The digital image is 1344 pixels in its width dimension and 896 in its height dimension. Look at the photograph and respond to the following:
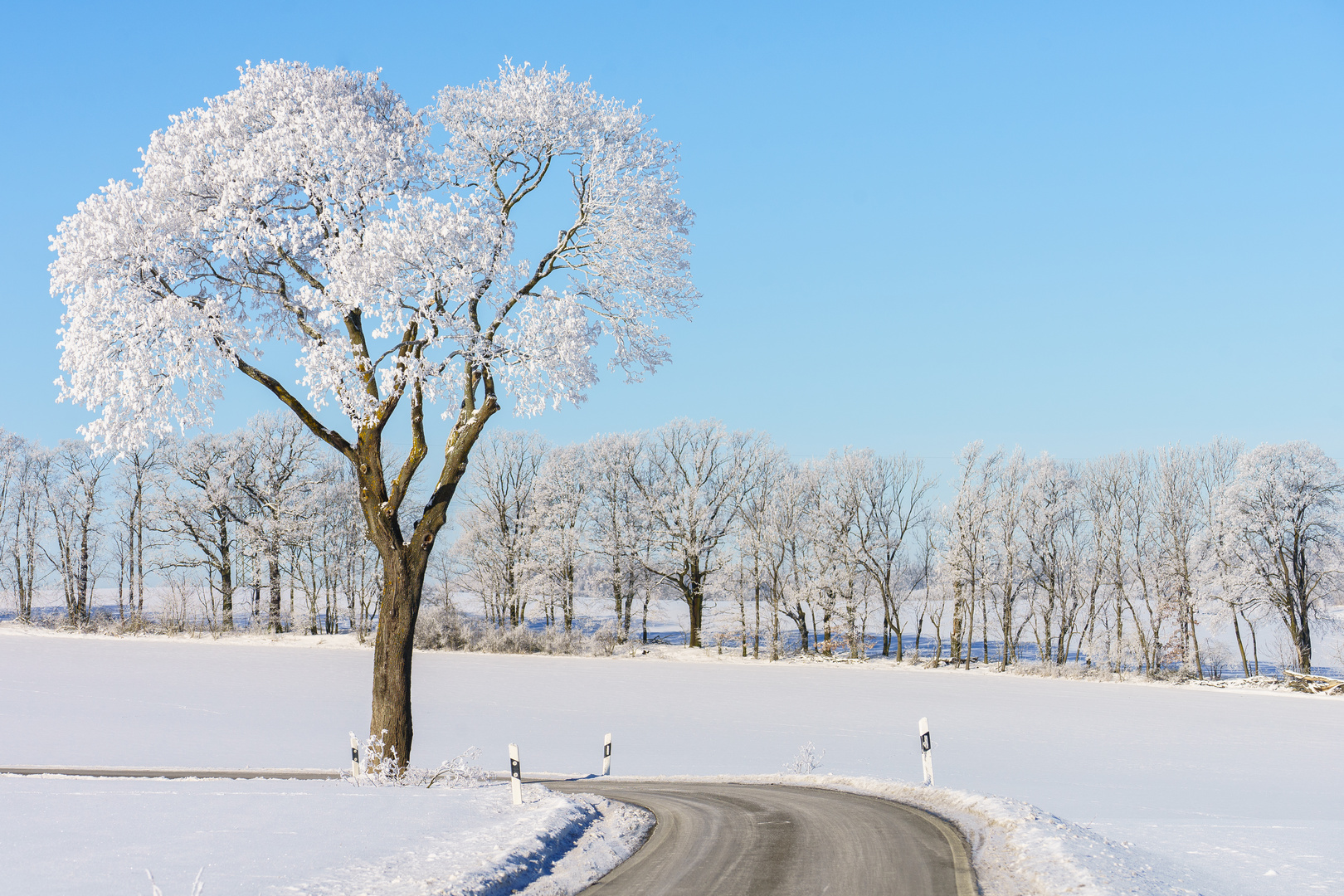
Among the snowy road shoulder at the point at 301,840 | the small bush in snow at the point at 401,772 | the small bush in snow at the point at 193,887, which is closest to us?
the small bush in snow at the point at 193,887

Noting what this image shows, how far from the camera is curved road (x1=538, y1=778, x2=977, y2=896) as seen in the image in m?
7.38

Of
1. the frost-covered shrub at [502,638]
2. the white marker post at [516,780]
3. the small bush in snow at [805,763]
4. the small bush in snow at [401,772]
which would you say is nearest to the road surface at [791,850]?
the white marker post at [516,780]

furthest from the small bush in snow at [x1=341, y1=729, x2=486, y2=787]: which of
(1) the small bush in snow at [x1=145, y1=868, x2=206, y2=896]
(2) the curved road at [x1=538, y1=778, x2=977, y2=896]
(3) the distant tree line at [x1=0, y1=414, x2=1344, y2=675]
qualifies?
(3) the distant tree line at [x1=0, y1=414, x2=1344, y2=675]

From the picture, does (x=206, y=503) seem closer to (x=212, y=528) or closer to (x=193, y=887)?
(x=212, y=528)

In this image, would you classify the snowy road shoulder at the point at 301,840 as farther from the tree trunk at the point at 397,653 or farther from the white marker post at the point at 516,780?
the tree trunk at the point at 397,653

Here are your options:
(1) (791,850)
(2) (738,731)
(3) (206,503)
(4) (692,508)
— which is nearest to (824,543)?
(4) (692,508)

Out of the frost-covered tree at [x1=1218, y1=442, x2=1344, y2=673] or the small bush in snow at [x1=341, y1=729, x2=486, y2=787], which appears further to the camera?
the frost-covered tree at [x1=1218, y1=442, x2=1344, y2=673]

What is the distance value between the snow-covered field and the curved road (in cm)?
183

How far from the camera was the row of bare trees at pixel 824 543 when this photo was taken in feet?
184

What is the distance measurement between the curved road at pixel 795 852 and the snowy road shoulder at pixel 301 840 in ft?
1.75

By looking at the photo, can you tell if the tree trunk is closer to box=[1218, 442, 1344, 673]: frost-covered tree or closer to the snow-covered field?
the snow-covered field

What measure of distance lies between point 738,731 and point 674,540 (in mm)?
29904

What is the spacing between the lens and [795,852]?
884cm

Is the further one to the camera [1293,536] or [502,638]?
[502,638]
